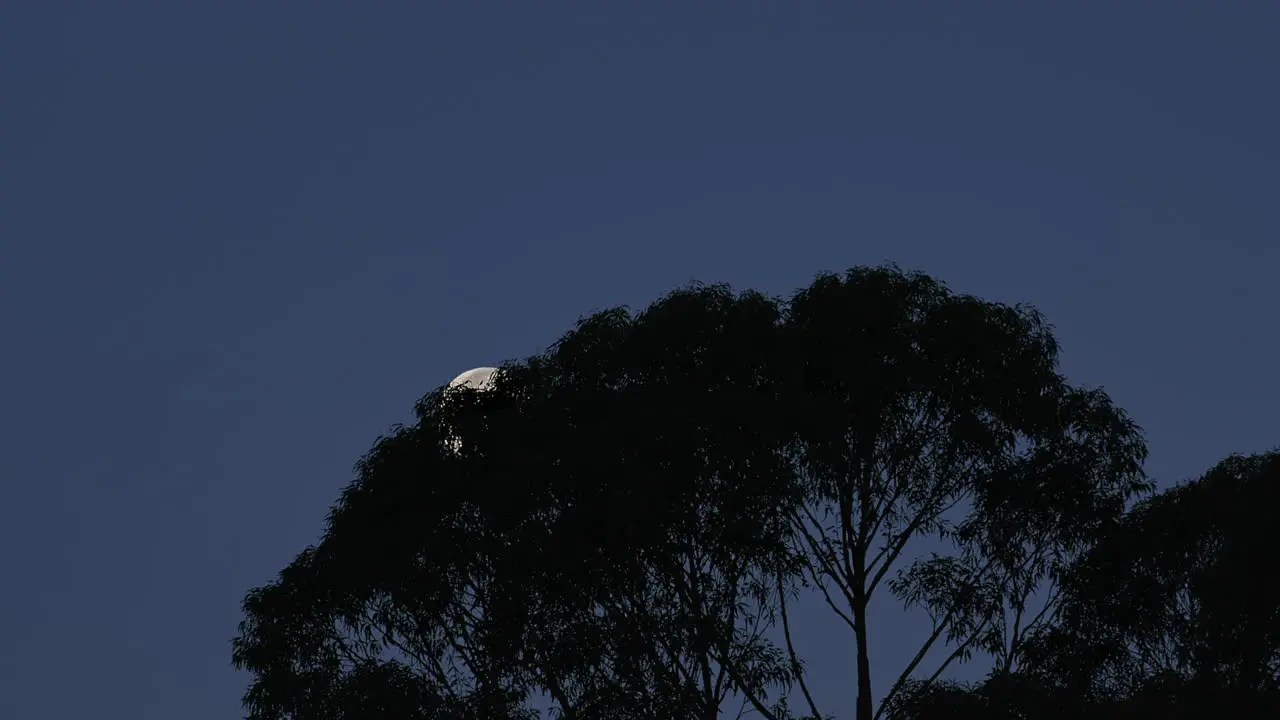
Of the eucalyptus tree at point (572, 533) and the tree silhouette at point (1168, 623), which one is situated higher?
the eucalyptus tree at point (572, 533)

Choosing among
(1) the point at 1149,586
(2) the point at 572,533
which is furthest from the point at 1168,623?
(2) the point at 572,533

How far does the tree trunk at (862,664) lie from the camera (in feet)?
109

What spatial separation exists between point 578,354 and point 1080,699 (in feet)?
37.3

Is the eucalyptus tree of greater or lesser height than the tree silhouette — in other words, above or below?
above

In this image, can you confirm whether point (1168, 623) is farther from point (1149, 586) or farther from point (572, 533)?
point (572, 533)

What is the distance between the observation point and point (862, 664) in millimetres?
34031

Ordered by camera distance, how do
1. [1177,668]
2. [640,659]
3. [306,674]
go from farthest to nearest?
[306,674], [640,659], [1177,668]

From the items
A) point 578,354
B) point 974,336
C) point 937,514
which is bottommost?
point 937,514

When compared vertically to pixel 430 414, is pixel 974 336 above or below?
below

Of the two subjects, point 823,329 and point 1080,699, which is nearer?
point 1080,699

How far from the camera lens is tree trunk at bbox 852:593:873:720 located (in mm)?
33312

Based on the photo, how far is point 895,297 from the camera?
116ft

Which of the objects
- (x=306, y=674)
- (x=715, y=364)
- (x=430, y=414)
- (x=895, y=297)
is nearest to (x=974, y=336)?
(x=895, y=297)

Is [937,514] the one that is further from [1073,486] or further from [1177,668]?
[1177,668]
